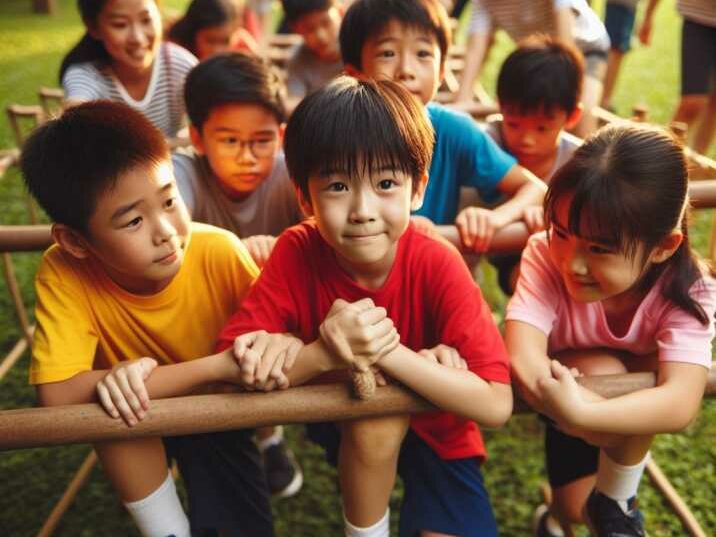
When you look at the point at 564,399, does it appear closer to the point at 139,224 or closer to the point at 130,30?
the point at 139,224

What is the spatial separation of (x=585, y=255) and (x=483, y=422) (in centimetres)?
33

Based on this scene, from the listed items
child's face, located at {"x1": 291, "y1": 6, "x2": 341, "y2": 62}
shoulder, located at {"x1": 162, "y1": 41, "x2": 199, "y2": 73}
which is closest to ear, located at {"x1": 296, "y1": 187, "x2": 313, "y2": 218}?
shoulder, located at {"x1": 162, "y1": 41, "x2": 199, "y2": 73}

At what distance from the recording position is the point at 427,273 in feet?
4.06

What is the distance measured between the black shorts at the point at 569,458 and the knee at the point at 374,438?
604 mm

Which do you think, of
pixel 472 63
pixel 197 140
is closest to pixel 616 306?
pixel 197 140

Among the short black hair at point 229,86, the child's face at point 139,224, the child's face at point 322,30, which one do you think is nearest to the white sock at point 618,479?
the child's face at point 139,224

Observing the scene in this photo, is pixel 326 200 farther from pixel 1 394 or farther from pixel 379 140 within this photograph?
pixel 1 394

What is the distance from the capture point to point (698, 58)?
117 inches

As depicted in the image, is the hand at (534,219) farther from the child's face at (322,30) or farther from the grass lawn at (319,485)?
the child's face at (322,30)

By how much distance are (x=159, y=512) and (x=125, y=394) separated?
357 mm

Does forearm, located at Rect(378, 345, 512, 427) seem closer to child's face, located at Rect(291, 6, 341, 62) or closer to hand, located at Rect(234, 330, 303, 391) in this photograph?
hand, located at Rect(234, 330, 303, 391)

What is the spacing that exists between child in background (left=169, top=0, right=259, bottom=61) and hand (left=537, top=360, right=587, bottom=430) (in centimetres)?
253

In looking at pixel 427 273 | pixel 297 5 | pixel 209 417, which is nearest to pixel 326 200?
pixel 427 273

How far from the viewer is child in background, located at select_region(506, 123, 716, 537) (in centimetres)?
107
